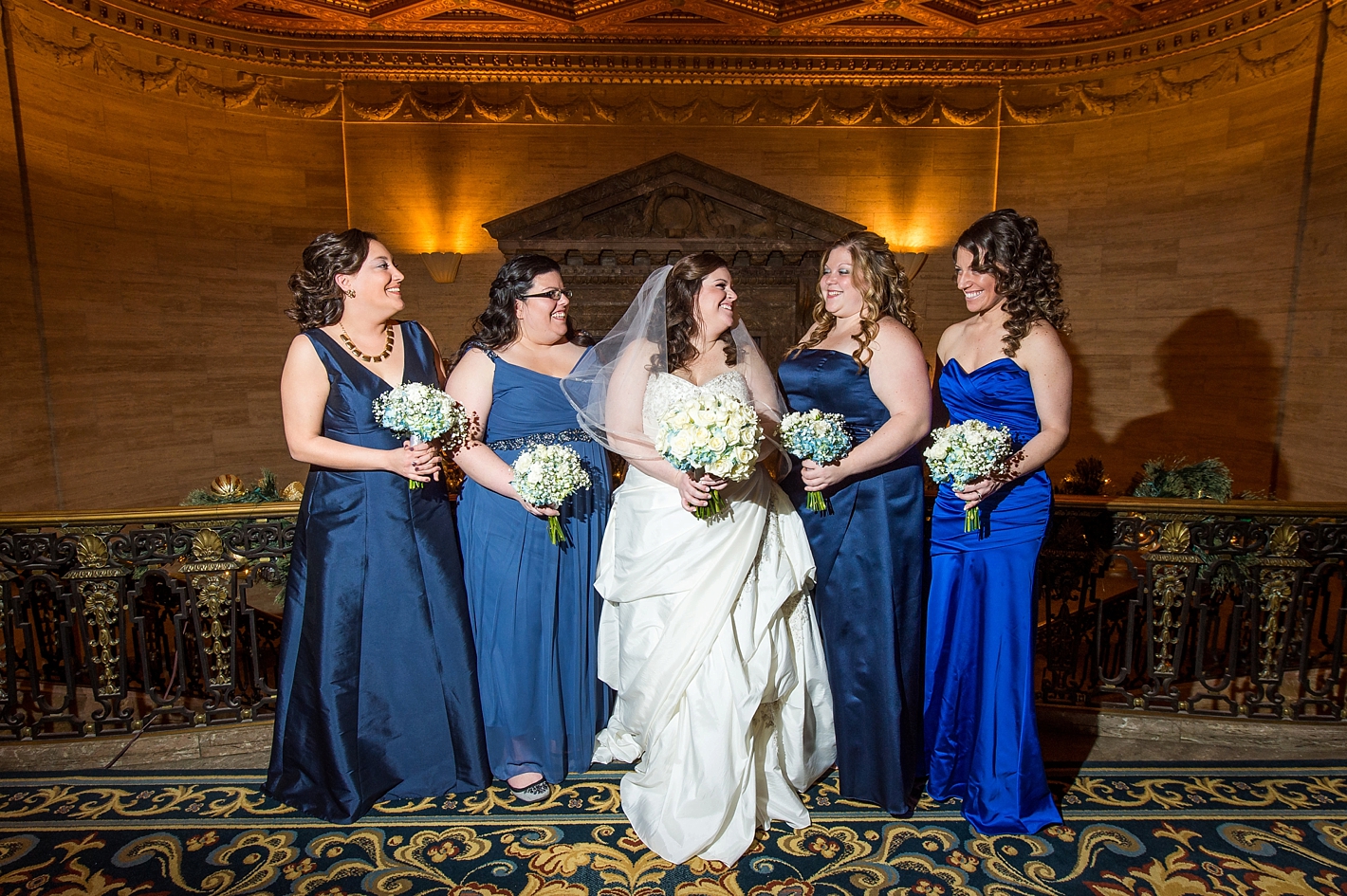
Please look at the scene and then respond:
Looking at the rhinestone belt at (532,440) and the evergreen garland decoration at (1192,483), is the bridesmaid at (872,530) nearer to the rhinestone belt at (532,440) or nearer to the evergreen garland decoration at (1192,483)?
the rhinestone belt at (532,440)

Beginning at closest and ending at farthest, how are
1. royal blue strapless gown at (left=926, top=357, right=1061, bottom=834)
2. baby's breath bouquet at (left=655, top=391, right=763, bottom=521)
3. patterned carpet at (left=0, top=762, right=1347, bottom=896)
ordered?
baby's breath bouquet at (left=655, top=391, right=763, bottom=521) < patterned carpet at (left=0, top=762, right=1347, bottom=896) < royal blue strapless gown at (left=926, top=357, right=1061, bottom=834)

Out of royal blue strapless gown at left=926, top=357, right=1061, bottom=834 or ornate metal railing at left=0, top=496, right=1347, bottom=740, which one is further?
ornate metal railing at left=0, top=496, right=1347, bottom=740

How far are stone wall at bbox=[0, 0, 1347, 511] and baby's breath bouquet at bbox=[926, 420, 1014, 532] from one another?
7184 millimetres

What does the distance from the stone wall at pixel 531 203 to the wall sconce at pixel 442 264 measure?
215 mm

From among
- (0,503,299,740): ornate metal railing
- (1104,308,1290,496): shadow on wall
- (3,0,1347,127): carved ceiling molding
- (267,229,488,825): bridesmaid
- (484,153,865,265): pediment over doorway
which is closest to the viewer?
(267,229,488,825): bridesmaid

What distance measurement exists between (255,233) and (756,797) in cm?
1007

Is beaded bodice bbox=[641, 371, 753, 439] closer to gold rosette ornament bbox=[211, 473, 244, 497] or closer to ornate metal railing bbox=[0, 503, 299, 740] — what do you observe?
ornate metal railing bbox=[0, 503, 299, 740]

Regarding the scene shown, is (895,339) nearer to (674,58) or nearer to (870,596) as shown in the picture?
(870,596)

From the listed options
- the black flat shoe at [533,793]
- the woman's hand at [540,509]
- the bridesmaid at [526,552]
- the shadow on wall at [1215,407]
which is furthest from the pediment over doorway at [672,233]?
the black flat shoe at [533,793]

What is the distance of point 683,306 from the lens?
2908mm

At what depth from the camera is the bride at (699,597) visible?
9.03 feet

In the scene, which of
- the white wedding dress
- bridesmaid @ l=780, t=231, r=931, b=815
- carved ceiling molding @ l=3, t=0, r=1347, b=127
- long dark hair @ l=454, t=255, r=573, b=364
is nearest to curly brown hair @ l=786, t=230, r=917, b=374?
bridesmaid @ l=780, t=231, r=931, b=815

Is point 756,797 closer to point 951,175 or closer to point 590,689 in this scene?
point 590,689

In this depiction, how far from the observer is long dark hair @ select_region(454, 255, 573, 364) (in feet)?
10.4
